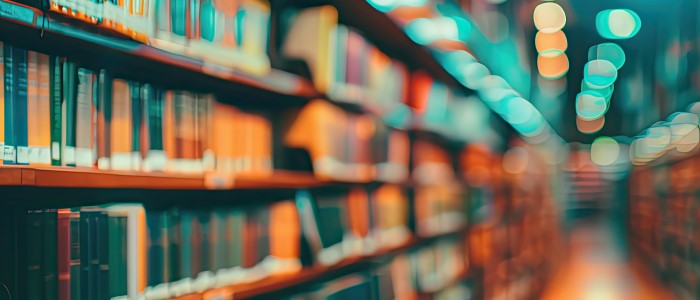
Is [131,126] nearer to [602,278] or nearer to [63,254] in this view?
[63,254]

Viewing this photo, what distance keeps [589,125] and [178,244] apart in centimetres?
2108

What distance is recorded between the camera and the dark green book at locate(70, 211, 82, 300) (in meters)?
1.36

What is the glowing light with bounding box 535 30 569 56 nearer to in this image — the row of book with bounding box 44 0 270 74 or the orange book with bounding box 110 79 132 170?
the row of book with bounding box 44 0 270 74

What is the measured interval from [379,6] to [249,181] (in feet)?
3.43

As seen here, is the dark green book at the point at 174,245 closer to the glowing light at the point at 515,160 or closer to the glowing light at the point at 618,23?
the glowing light at the point at 515,160

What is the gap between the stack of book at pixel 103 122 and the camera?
4.22ft

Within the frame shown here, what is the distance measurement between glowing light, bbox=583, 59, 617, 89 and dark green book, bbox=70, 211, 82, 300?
12.2 meters

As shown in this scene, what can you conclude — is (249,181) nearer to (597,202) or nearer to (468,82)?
(468,82)

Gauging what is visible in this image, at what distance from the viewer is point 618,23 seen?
9.37 metres

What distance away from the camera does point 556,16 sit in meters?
6.94

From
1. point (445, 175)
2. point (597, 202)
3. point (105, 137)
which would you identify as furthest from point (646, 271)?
point (597, 202)

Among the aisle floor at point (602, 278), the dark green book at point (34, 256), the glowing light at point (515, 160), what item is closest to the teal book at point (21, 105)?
the dark green book at point (34, 256)

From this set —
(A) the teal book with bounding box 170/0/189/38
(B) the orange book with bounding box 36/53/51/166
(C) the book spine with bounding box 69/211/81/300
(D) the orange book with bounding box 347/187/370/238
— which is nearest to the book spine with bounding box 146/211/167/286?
(C) the book spine with bounding box 69/211/81/300

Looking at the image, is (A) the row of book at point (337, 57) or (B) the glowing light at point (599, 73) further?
(B) the glowing light at point (599, 73)
